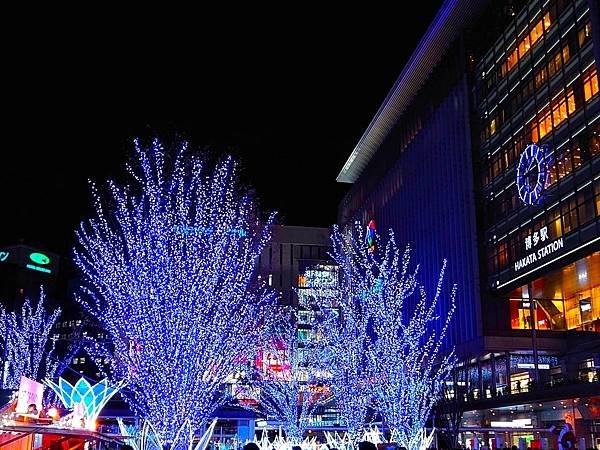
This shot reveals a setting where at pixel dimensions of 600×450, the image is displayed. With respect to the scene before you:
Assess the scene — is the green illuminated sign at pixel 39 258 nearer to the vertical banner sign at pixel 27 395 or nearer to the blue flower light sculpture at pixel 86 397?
the blue flower light sculpture at pixel 86 397

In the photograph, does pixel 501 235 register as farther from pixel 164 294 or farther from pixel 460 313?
pixel 164 294

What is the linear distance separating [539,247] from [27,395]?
26.5 metres

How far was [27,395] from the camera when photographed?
12586mm

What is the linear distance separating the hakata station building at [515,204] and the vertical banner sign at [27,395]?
2100 cm

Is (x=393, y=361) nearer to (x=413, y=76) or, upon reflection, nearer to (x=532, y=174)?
(x=532, y=174)

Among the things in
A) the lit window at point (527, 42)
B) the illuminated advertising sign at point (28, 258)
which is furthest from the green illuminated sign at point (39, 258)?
the lit window at point (527, 42)

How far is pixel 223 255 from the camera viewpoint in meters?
18.5

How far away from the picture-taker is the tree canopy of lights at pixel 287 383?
4378cm

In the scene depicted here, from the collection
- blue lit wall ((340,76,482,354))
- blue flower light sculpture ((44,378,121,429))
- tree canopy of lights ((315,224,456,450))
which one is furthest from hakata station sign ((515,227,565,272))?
blue flower light sculpture ((44,378,121,429))

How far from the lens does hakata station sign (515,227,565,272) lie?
103 ft

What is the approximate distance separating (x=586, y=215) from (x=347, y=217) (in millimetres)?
44125

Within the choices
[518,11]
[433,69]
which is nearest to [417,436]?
[518,11]

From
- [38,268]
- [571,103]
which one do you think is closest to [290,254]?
[38,268]

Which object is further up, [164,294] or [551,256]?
[551,256]
